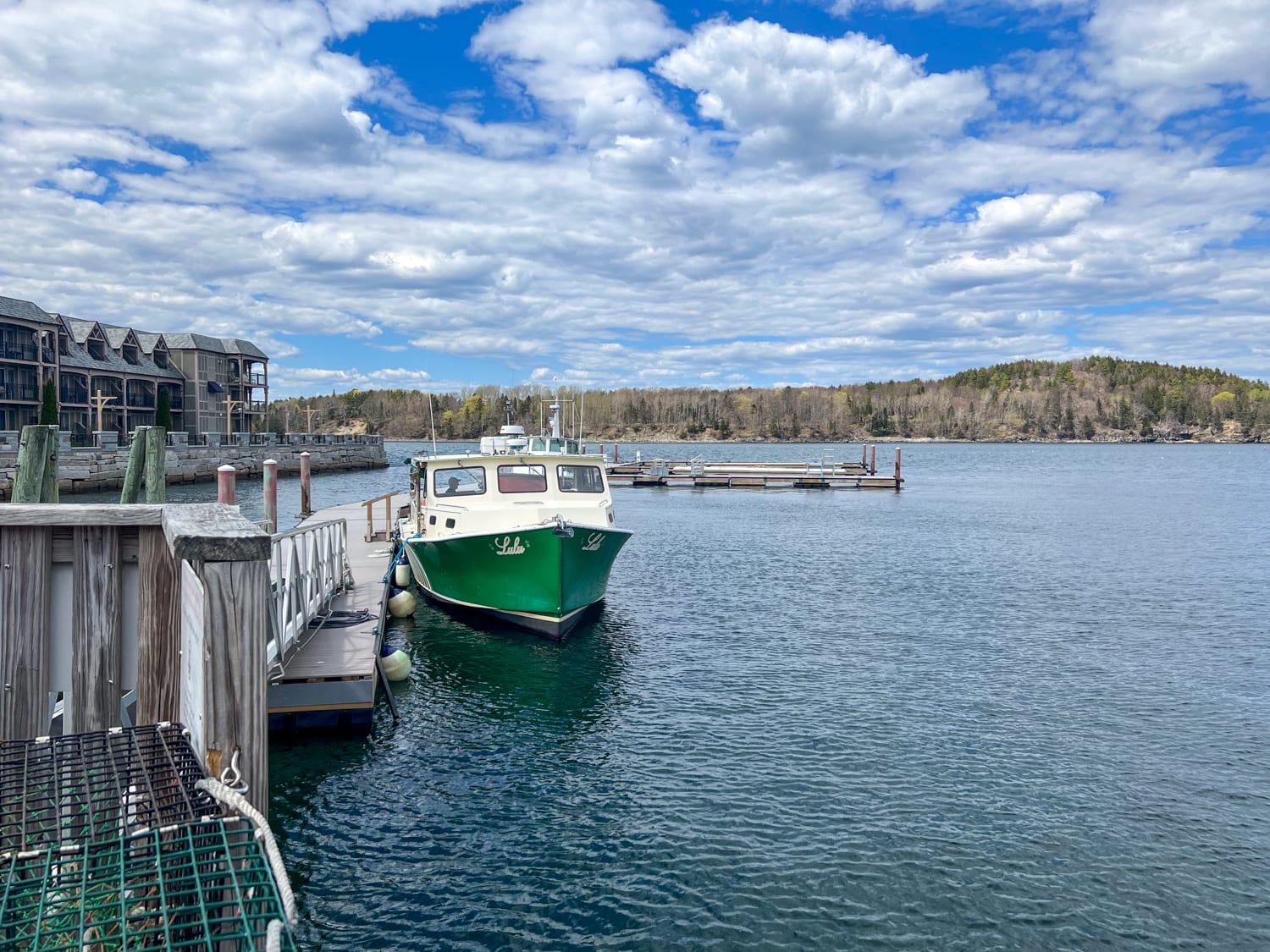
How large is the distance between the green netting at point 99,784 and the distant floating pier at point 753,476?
5680 cm

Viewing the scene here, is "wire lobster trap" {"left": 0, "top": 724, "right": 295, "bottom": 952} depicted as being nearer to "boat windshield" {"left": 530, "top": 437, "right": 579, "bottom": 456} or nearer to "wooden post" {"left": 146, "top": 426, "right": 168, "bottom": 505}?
"wooden post" {"left": 146, "top": 426, "right": 168, "bottom": 505}

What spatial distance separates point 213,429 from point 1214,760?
8236cm

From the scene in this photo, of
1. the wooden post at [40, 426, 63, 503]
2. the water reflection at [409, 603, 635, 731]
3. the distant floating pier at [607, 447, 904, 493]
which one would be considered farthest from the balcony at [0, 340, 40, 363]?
the wooden post at [40, 426, 63, 503]

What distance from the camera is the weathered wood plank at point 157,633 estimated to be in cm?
452

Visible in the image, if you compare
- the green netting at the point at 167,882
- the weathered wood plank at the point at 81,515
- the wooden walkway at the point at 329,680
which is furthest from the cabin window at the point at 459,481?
the green netting at the point at 167,882

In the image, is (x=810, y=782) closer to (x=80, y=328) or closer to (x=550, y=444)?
(x=550, y=444)

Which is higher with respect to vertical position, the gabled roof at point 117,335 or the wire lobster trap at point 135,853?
the gabled roof at point 117,335

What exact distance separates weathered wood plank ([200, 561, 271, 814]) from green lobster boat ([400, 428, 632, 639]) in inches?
497

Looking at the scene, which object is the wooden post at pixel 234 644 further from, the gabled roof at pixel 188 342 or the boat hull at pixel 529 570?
the gabled roof at pixel 188 342

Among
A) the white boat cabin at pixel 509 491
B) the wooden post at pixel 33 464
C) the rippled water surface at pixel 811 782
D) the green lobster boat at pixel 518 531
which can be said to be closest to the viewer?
the rippled water surface at pixel 811 782

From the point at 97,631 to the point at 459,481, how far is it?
14.6m

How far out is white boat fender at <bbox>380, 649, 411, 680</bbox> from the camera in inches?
552

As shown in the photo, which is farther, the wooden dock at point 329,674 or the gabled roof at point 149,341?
the gabled roof at point 149,341

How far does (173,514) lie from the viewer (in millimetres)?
4227
